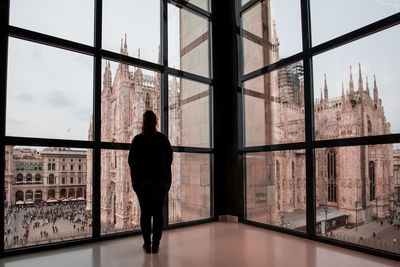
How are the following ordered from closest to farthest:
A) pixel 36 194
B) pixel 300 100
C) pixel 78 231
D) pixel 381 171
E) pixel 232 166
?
1. pixel 381 171
2. pixel 36 194
3. pixel 78 231
4. pixel 300 100
5. pixel 232 166

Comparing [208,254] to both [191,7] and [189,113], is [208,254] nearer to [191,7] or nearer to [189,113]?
[189,113]

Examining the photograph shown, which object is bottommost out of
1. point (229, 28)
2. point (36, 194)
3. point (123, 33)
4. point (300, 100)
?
point (36, 194)

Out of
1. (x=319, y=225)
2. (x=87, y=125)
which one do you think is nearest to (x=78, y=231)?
(x=87, y=125)

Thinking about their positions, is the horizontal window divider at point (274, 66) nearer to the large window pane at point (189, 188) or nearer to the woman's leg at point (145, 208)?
the large window pane at point (189, 188)

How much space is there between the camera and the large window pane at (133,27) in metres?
3.20

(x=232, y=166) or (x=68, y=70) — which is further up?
(x=68, y=70)

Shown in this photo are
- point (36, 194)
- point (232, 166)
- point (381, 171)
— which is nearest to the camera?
point (381, 171)

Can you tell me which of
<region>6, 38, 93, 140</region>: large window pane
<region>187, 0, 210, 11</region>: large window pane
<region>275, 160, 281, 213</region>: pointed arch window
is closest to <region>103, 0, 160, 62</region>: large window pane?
<region>6, 38, 93, 140</region>: large window pane

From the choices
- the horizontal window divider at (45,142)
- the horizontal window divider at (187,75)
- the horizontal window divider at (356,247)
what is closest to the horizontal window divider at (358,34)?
the horizontal window divider at (187,75)

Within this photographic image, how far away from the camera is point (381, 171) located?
243 centimetres

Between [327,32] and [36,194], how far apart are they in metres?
3.76

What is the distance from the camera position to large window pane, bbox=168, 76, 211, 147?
12.2 ft

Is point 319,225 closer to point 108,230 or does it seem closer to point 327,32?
point 327,32

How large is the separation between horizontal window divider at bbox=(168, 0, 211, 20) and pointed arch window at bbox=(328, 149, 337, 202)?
294cm
